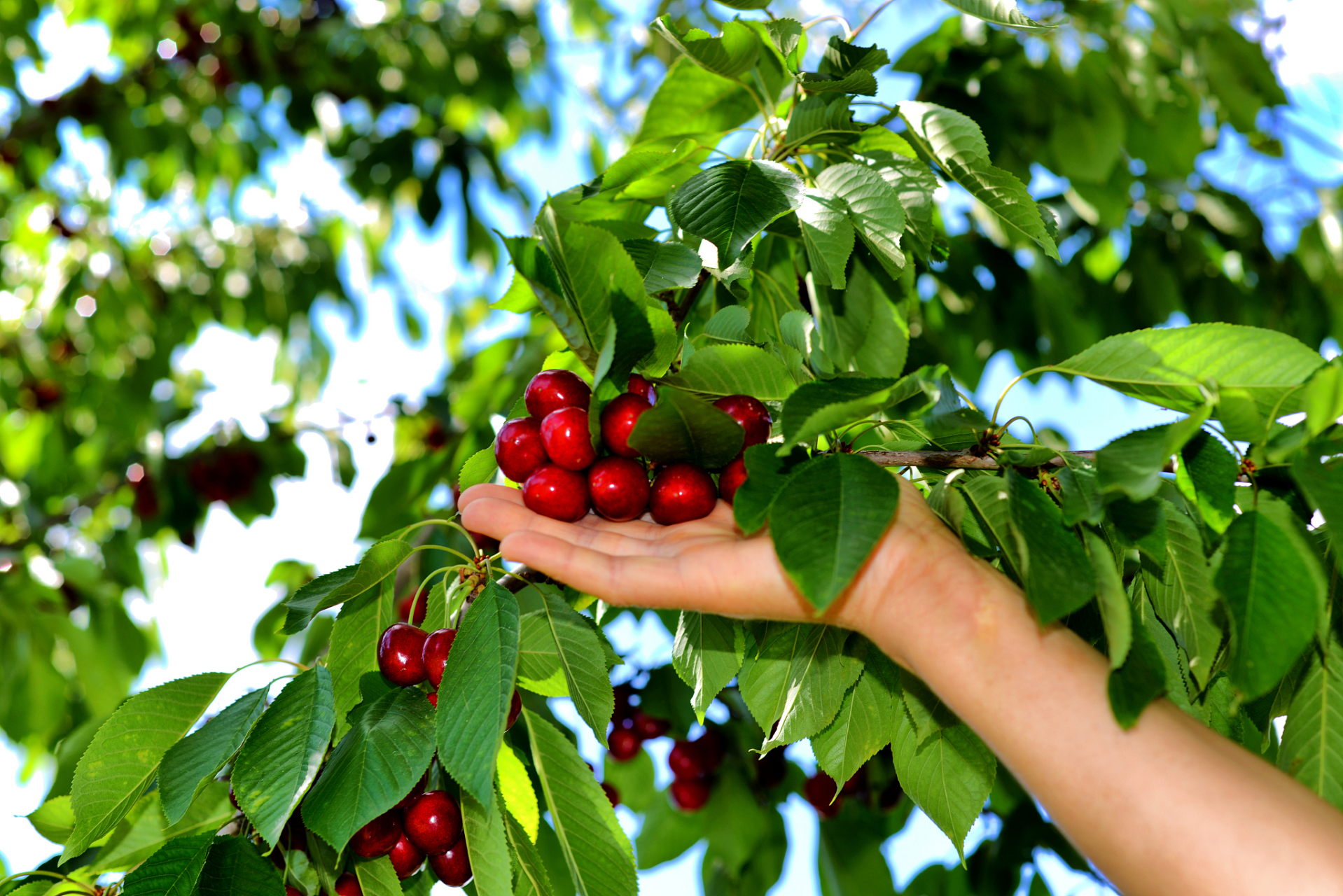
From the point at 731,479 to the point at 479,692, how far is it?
0.30 m

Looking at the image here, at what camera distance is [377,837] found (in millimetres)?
911

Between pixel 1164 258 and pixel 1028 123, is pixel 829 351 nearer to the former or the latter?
pixel 1028 123

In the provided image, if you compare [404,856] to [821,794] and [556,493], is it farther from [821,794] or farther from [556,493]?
[821,794]

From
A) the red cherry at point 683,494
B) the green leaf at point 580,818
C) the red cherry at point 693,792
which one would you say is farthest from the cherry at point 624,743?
the red cherry at point 683,494

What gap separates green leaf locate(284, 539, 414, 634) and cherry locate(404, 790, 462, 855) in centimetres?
21

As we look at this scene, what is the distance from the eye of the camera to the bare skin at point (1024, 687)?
2.15 feet

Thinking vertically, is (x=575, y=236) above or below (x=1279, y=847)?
above

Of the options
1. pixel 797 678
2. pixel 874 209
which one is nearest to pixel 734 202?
pixel 874 209

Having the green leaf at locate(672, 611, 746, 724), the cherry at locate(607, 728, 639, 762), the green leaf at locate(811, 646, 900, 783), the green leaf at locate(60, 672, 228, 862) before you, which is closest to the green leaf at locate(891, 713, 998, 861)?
the green leaf at locate(811, 646, 900, 783)

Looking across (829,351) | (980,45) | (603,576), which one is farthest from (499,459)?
(980,45)

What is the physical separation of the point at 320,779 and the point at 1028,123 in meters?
1.79

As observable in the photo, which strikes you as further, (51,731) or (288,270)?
(288,270)

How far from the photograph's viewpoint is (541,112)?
14.5 feet

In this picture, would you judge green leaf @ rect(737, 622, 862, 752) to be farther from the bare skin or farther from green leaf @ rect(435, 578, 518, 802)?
green leaf @ rect(435, 578, 518, 802)
